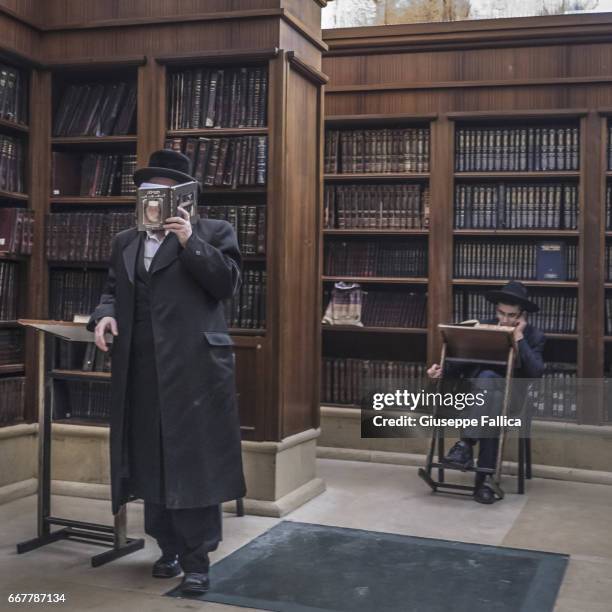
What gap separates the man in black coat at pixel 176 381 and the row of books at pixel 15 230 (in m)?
1.49

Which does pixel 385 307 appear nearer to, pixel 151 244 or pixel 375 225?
pixel 375 225

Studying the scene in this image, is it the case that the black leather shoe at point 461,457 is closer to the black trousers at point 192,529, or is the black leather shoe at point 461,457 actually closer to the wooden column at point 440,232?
the wooden column at point 440,232

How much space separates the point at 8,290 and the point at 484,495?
270cm

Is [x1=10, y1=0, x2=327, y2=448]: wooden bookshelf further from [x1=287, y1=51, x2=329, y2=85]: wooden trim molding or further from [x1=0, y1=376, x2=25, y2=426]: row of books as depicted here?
[x1=0, y1=376, x2=25, y2=426]: row of books

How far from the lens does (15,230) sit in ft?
15.4

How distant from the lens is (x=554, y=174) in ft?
18.8

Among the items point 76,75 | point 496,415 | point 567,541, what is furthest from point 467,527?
point 76,75

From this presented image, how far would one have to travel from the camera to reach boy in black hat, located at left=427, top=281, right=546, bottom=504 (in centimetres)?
496

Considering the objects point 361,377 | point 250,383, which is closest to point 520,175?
point 361,377

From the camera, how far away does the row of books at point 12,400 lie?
4.71 metres

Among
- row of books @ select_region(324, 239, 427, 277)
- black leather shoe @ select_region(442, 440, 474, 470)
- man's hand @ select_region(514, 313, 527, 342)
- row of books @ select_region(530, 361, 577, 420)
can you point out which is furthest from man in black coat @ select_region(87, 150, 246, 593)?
row of books @ select_region(530, 361, 577, 420)

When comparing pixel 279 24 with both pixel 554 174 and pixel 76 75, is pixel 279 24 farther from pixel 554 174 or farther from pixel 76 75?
pixel 554 174

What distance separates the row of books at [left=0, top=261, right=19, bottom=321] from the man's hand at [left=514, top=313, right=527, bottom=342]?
106 inches

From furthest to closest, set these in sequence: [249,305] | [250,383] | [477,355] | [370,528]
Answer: [477,355], [249,305], [250,383], [370,528]
